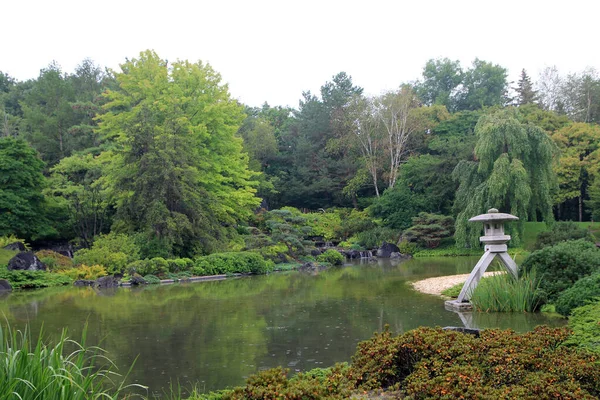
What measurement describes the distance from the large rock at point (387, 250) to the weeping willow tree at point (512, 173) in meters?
3.40

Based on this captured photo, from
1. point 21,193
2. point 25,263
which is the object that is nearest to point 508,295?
point 25,263

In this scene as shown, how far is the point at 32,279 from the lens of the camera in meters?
14.7

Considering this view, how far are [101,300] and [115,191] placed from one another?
726cm

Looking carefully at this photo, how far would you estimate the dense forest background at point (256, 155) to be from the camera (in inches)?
721

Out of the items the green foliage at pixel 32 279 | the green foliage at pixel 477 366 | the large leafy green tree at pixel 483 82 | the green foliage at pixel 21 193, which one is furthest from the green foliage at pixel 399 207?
the green foliage at pixel 477 366

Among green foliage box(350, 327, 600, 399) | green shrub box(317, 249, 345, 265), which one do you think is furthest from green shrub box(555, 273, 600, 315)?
green shrub box(317, 249, 345, 265)

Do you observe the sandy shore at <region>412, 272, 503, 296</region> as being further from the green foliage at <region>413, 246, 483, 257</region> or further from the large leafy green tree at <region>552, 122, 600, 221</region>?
the large leafy green tree at <region>552, 122, 600, 221</region>

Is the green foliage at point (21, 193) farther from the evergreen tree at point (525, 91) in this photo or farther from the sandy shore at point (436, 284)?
the evergreen tree at point (525, 91)

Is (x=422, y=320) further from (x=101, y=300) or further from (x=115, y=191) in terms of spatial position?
(x=115, y=191)

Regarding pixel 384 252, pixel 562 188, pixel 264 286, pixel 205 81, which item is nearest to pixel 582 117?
pixel 562 188

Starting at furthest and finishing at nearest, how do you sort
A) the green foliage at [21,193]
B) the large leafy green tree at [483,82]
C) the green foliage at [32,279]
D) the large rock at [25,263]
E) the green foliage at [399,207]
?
the large leafy green tree at [483,82]
the green foliage at [399,207]
the green foliage at [21,193]
the large rock at [25,263]
the green foliage at [32,279]

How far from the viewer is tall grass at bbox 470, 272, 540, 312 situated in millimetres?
7863

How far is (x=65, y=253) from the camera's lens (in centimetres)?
1939

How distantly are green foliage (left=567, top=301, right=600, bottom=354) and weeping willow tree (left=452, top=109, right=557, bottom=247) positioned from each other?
15565 mm
